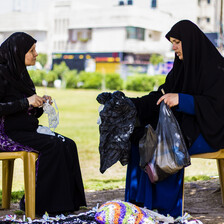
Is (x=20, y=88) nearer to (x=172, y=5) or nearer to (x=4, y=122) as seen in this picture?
(x=4, y=122)

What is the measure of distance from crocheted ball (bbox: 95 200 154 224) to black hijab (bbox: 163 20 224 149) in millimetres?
737

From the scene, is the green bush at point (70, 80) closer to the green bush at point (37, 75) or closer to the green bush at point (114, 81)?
the green bush at point (37, 75)

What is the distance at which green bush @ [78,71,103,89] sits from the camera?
46.3m

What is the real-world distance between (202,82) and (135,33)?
245 ft

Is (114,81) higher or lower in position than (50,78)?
lower

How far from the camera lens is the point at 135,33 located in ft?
254

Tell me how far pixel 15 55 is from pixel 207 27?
74.6 meters

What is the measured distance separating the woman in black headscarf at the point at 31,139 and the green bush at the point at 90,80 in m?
42.1

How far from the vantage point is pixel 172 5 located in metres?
86.3

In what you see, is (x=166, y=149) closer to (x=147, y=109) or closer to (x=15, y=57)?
(x=147, y=109)

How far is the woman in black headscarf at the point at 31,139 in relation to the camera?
3.74 m

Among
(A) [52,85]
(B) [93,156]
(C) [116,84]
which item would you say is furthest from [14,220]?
(A) [52,85]

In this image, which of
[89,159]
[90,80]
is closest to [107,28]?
[90,80]

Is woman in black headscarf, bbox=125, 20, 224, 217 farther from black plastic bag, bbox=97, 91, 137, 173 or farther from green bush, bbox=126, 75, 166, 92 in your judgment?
green bush, bbox=126, 75, 166, 92
